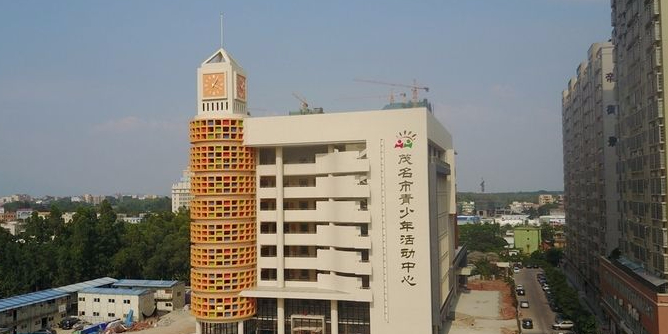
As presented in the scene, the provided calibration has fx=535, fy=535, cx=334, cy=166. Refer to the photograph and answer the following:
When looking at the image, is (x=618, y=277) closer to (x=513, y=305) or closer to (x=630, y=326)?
(x=630, y=326)

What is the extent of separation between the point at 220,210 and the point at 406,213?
1129 cm

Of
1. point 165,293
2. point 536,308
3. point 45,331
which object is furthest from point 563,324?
point 45,331

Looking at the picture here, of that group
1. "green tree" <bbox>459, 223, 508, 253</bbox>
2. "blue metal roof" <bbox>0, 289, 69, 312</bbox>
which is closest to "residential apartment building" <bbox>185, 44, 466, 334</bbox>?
"blue metal roof" <bbox>0, 289, 69, 312</bbox>

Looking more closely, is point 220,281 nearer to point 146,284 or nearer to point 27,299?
point 146,284

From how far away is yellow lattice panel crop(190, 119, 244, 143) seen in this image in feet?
107

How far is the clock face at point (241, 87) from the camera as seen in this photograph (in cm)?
3419

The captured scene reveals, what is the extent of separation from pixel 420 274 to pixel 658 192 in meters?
13.0

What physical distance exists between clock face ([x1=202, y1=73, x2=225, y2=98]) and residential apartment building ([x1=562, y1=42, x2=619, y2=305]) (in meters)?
30.2

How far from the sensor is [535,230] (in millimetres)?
94125

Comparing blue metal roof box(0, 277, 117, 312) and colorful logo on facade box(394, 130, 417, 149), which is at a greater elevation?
colorful logo on facade box(394, 130, 417, 149)

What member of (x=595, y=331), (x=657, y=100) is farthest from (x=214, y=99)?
(x=595, y=331)

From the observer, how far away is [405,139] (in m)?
30.3

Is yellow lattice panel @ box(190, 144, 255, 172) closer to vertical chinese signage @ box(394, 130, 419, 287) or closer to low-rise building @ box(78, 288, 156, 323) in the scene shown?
vertical chinese signage @ box(394, 130, 419, 287)

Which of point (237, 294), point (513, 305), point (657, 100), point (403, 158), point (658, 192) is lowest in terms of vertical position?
point (513, 305)
